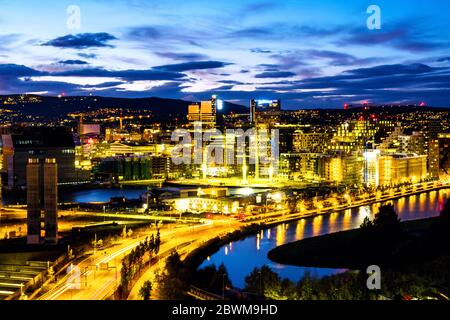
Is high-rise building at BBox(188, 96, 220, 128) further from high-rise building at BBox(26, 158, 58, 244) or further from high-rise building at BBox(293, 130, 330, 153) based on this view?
high-rise building at BBox(26, 158, 58, 244)

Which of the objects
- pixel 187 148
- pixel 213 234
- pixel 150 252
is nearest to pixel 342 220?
pixel 213 234

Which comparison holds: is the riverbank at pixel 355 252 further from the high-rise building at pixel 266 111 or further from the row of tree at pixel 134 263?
the high-rise building at pixel 266 111

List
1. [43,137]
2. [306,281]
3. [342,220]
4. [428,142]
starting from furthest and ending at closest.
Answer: [428,142], [43,137], [342,220], [306,281]

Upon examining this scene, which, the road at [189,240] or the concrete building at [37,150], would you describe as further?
the concrete building at [37,150]

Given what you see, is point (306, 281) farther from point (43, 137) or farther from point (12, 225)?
point (43, 137)

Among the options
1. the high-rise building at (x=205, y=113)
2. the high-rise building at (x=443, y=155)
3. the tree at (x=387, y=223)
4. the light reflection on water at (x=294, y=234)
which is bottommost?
the light reflection on water at (x=294, y=234)

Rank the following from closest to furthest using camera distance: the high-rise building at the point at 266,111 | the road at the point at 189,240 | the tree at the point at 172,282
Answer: the tree at the point at 172,282 → the road at the point at 189,240 → the high-rise building at the point at 266,111

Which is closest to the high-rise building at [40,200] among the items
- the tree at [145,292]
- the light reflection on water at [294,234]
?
the light reflection on water at [294,234]
